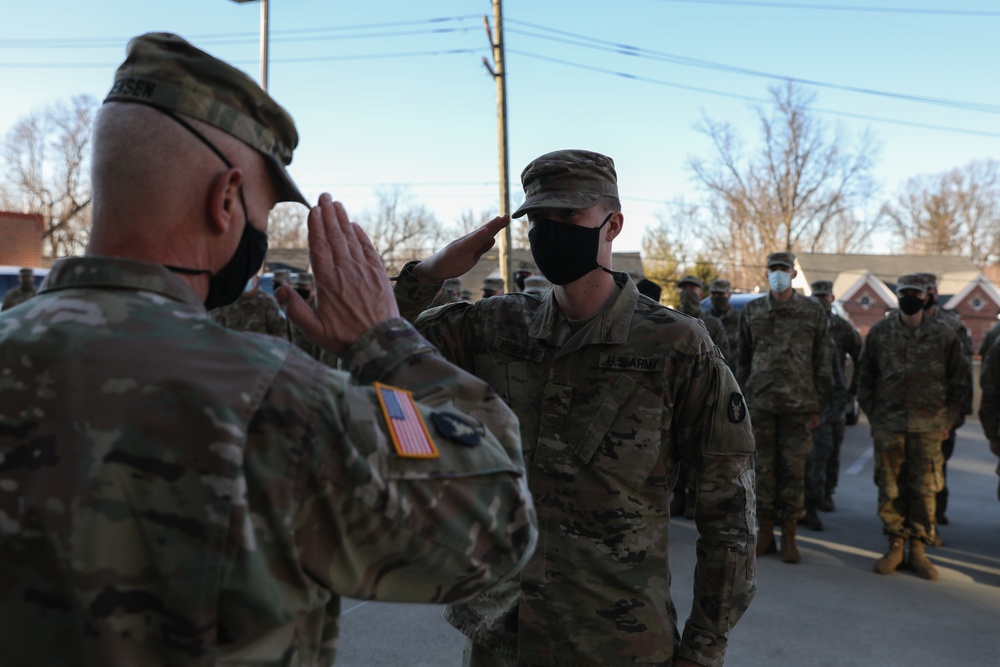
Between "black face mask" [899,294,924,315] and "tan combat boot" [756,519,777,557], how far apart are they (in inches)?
80.8

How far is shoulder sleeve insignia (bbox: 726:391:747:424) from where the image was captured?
7.53 feet

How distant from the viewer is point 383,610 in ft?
16.9

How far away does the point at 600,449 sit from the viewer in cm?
233

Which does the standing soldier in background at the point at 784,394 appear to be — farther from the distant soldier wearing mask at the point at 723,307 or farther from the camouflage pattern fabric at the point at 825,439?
the distant soldier wearing mask at the point at 723,307

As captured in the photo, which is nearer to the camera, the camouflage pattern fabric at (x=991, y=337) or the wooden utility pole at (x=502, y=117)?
the camouflage pattern fabric at (x=991, y=337)

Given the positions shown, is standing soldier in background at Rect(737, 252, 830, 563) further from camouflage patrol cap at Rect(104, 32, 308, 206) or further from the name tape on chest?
camouflage patrol cap at Rect(104, 32, 308, 206)

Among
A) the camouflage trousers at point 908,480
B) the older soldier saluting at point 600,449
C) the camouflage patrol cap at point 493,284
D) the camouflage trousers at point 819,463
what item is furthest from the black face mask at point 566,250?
the camouflage patrol cap at point 493,284

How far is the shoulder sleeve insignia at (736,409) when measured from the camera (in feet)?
7.53

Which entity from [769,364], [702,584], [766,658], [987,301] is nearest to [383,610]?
[766,658]

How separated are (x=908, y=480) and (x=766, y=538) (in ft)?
3.89

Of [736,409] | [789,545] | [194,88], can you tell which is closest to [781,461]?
[789,545]

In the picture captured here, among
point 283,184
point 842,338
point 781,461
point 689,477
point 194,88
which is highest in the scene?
point 194,88

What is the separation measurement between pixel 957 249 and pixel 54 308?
6272cm

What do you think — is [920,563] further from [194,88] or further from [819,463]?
[194,88]
